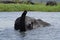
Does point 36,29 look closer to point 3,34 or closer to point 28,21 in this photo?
point 28,21

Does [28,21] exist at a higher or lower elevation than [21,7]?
higher

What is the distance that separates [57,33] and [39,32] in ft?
3.82

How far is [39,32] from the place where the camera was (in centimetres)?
2123

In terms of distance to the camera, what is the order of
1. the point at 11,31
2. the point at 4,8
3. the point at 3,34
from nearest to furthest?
the point at 3,34 → the point at 11,31 → the point at 4,8

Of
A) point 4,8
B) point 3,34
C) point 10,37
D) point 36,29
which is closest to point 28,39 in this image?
point 10,37

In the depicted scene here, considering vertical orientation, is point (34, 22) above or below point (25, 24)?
below

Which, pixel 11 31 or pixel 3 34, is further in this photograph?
pixel 11 31

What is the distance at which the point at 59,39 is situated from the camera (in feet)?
60.2

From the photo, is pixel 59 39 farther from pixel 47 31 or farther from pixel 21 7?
pixel 21 7

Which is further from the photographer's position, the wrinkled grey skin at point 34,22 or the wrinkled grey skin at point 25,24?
the wrinkled grey skin at point 34,22

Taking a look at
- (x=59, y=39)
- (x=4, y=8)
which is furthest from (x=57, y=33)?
(x=4, y=8)

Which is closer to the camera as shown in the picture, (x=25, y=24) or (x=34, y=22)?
(x=25, y=24)

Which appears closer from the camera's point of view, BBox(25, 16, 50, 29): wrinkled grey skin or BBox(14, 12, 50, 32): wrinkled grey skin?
BBox(14, 12, 50, 32): wrinkled grey skin

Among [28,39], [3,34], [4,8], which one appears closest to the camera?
[28,39]
